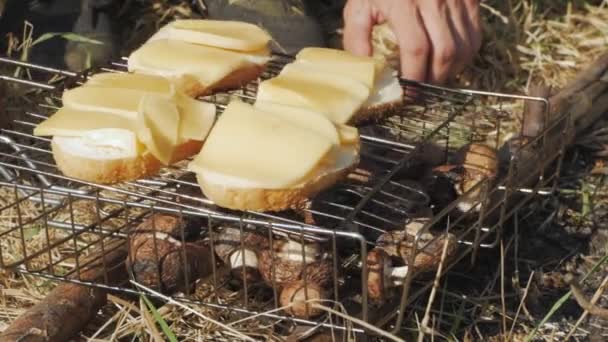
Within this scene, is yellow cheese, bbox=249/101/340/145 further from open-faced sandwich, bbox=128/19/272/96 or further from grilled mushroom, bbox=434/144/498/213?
grilled mushroom, bbox=434/144/498/213

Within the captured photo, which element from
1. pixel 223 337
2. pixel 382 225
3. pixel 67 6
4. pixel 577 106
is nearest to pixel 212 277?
pixel 223 337

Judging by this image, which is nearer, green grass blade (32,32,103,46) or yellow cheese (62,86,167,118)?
yellow cheese (62,86,167,118)

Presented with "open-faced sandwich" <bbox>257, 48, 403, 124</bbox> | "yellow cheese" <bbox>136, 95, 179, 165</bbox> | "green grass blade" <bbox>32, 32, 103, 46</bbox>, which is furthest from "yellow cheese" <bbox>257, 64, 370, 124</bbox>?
"green grass blade" <bbox>32, 32, 103, 46</bbox>

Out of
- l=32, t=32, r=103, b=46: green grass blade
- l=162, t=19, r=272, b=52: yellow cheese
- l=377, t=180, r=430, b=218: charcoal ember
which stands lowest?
l=377, t=180, r=430, b=218: charcoal ember

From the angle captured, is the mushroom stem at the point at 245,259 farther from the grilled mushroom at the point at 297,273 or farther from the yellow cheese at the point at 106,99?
the yellow cheese at the point at 106,99

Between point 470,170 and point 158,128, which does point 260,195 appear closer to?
point 158,128

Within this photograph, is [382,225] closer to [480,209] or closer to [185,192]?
[480,209]
